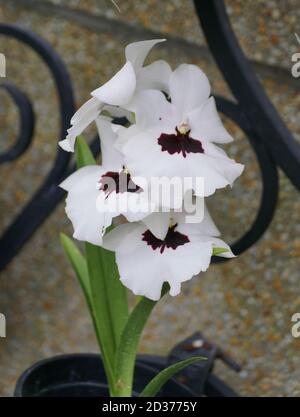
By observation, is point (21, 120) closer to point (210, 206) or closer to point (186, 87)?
point (210, 206)

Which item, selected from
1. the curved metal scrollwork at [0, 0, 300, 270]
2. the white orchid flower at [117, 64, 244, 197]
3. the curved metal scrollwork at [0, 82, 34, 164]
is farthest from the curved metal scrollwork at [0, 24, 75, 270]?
the white orchid flower at [117, 64, 244, 197]

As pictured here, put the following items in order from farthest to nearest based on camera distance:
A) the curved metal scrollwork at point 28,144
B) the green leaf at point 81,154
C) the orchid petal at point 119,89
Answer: the curved metal scrollwork at point 28,144 < the green leaf at point 81,154 < the orchid petal at point 119,89

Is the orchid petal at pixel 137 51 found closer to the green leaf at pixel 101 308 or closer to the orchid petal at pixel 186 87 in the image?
the orchid petal at pixel 186 87

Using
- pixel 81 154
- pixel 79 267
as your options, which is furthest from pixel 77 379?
pixel 81 154

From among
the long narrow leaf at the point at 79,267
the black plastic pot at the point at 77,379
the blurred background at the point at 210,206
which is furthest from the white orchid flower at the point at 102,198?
the blurred background at the point at 210,206

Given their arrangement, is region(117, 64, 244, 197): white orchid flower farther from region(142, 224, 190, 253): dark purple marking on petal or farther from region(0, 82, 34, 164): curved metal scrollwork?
region(0, 82, 34, 164): curved metal scrollwork
